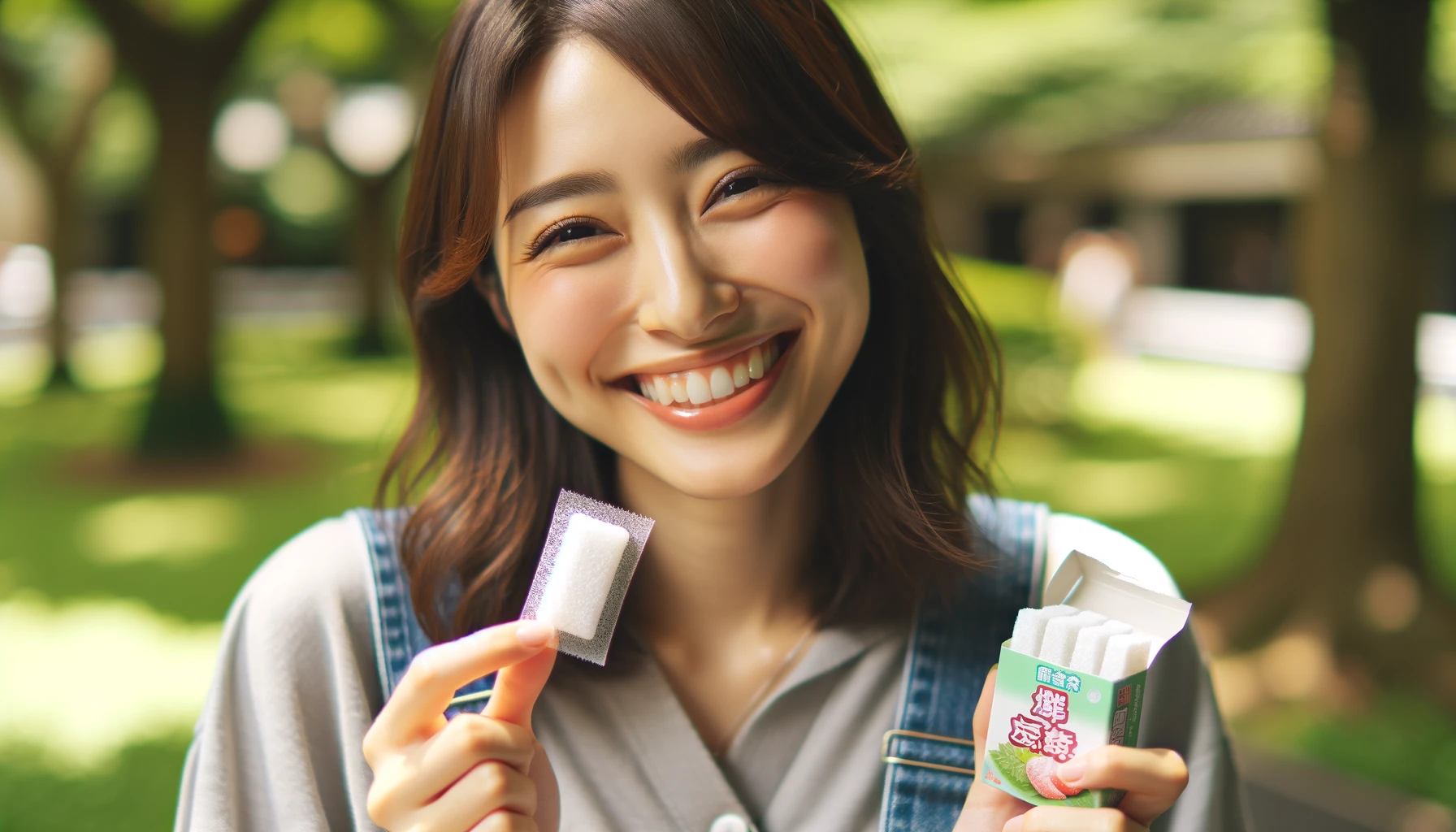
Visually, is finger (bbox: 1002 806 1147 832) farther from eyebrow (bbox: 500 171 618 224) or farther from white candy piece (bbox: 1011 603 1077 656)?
eyebrow (bbox: 500 171 618 224)

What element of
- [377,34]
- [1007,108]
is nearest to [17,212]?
[377,34]

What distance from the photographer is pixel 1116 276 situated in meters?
17.5

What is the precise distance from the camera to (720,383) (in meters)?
1.45

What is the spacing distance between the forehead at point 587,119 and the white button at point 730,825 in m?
0.86

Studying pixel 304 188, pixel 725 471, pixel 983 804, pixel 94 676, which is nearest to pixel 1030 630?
pixel 983 804

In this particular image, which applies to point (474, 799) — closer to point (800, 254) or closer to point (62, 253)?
point (800, 254)

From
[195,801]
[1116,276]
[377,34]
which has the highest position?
[377,34]

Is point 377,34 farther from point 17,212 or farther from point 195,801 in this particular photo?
point 17,212

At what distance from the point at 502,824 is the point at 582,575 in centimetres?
28

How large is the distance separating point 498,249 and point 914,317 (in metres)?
0.65

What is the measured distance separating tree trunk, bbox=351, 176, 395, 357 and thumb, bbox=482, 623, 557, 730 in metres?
17.2

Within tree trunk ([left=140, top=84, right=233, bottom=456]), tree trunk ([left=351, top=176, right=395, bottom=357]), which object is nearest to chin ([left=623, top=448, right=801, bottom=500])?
tree trunk ([left=140, top=84, right=233, bottom=456])

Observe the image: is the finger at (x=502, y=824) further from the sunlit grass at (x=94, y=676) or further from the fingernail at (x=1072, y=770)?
the sunlit grass at (x=94, y=676)

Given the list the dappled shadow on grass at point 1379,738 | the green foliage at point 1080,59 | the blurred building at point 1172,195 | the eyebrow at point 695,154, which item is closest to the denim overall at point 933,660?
the eyebrow at point 695,154
